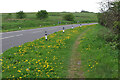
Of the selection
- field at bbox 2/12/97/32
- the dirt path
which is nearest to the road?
the dirt path

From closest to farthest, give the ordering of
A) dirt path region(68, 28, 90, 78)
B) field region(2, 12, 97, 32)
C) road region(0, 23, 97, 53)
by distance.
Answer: dirt path region(68, 28, 90, 78) < road region(0, 23, 97, 53) < field region(2, 12, 97, 32)

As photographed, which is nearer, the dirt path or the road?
the dirt path

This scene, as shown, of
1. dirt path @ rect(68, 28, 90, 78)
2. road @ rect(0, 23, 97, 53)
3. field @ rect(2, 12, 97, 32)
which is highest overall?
field @ rect(2, 12, 97, 32)

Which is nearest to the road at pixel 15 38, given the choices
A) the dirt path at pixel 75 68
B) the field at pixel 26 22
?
the dirt path at pixel 75 68

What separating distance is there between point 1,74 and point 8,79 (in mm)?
583

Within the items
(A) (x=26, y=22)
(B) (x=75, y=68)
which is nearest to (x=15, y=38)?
(B) (x=75, y=68)

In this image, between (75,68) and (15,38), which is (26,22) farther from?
(75,68)

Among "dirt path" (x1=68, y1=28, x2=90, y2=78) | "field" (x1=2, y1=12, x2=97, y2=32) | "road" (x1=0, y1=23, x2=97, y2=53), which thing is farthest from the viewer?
"field" (x1=2, y1=12, x2=97, y2=32)

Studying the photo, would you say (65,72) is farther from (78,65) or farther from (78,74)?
(78,65)

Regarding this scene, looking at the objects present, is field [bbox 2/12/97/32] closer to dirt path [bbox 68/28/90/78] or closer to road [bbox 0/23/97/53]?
road [bbox 0/23/97/53]

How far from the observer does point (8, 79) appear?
529cm

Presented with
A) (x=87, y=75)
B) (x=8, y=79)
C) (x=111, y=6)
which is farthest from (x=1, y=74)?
(x=111, y=6)

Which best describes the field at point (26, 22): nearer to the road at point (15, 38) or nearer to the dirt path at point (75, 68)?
the road at point (15, 38)

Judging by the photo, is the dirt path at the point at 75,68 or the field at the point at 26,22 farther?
the field at the point at 26,22
